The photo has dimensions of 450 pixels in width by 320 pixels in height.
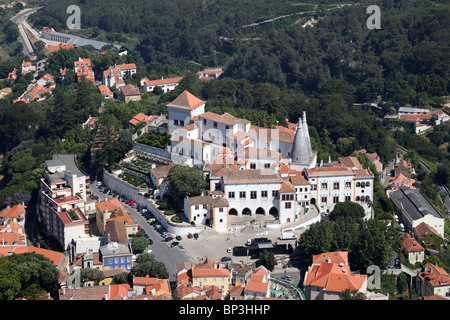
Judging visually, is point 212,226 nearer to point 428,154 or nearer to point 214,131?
point 214,131

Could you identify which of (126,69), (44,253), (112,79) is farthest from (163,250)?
(126,69)

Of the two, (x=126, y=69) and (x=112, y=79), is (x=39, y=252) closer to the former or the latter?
(x=112, y=79)

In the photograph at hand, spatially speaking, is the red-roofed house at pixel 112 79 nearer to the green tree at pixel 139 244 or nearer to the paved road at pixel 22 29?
the paved road at pixel 22 29

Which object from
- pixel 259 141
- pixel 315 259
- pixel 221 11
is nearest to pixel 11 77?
pixel 221 11

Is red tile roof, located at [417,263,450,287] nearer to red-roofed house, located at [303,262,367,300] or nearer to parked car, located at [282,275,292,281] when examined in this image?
red-roofed house, located at [303,262,367,300]

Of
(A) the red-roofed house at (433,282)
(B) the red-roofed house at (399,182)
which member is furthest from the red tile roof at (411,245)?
(B) the red-roofed house at (399,182)
